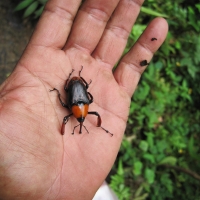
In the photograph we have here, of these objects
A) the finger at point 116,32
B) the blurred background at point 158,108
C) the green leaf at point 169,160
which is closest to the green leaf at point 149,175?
the blurred background at point 158,108

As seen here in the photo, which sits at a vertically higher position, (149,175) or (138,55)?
(138,55)

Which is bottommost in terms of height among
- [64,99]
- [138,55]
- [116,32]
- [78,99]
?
[64,99]

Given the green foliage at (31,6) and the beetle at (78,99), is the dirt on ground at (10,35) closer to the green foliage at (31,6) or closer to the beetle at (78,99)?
the green foliage at (31,6)

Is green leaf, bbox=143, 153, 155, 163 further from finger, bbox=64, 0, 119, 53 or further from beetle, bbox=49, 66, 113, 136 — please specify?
→ finger, bbox=64, 0, 119, 53

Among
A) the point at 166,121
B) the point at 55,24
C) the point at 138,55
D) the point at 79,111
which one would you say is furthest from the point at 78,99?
the point at 166,121

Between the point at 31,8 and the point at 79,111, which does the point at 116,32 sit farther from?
the point at 31,8

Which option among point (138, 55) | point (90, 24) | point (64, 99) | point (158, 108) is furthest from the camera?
point (158, 108)

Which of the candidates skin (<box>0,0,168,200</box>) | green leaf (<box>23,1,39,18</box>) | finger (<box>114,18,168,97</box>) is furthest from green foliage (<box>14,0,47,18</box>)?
finger (<box>114,18,168,97</box>)
